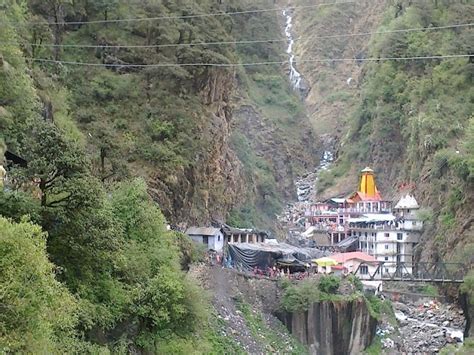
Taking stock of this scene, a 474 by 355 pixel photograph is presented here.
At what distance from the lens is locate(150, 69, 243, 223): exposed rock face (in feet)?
134

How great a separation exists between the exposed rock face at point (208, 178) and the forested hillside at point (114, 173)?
0.32 feet

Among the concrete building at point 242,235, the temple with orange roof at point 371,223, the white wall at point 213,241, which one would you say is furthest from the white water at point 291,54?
the white wall at point 213,241

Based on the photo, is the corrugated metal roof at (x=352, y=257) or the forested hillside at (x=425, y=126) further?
the forested hillside at (x=425, y=126)

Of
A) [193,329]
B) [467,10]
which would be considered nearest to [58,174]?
[193,329]

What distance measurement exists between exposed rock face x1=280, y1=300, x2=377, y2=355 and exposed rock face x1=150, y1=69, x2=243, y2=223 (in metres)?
8.00

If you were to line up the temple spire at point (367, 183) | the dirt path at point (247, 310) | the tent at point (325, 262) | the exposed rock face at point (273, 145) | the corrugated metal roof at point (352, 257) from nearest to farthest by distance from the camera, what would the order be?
the dirt path at point (247, 310)
the tent at point (325, 262)
the corrugated metal roof at point (352, 257)
the temple spire at point (367, 183)
the exposed rock face at point (273, 145)

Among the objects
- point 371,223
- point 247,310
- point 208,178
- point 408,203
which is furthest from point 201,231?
point 371,223

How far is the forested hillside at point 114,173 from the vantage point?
18641mm

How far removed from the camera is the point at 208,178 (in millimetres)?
46125

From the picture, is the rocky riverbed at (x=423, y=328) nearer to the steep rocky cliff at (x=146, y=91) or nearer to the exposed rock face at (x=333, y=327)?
the exposed rock face at (x=333, y=327)

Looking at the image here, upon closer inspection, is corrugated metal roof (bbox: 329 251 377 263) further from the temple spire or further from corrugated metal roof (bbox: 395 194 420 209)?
the temple spire

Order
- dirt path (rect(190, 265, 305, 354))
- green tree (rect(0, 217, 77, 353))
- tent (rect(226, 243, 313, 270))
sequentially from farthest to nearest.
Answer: tent (rect(226, 243, 313, 270)) → dirt path (rect(190, 265, 305, 354)) → green tree (rect(0, 217, 77, 353))

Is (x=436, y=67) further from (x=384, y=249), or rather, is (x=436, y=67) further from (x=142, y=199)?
(x=142, y=199)

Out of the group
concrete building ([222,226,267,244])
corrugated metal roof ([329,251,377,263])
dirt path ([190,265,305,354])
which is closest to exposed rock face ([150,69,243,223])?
concrete building ([222,226,267,244])
